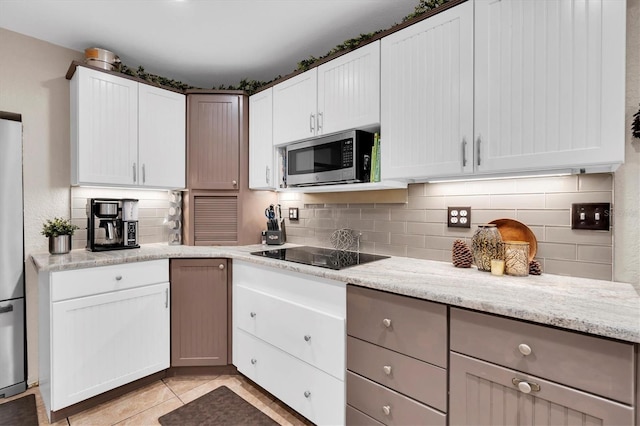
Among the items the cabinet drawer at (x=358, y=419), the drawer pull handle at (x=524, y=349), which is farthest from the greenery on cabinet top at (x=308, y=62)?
the cabinet drawer at (x=358, y=419)

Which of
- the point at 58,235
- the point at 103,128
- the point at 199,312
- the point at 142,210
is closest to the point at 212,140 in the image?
the point at 103,128

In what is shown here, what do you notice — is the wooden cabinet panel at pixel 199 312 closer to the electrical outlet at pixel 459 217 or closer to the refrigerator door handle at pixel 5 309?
the refrigerator door handle at pixel 5 309

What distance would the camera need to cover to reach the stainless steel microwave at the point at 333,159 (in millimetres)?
1946

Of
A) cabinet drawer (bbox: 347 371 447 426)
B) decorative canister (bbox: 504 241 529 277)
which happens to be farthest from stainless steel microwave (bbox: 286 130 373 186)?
cabinet drawer (bbox: 347 371 447 426)

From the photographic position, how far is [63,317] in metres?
1.81

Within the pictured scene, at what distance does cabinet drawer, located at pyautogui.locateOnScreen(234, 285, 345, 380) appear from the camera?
5.25ft

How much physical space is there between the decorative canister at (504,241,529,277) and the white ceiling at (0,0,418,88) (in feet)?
4.93

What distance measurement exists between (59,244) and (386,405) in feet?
7.53

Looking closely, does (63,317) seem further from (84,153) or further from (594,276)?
(594,276)

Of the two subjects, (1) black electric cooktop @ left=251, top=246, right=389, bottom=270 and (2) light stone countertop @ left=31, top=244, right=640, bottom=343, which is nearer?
(2) light stone countertop @ left=31, top=244, right=640, bottom=343

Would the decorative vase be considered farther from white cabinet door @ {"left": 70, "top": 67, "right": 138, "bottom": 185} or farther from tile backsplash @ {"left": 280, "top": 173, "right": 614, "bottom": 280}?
tile backsplash @ {"left": 280, "top": 173, "right": 614, "bottom": 280}

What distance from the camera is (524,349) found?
104 cm

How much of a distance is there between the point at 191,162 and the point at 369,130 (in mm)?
1536

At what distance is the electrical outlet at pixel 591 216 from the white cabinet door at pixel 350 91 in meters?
1.08
